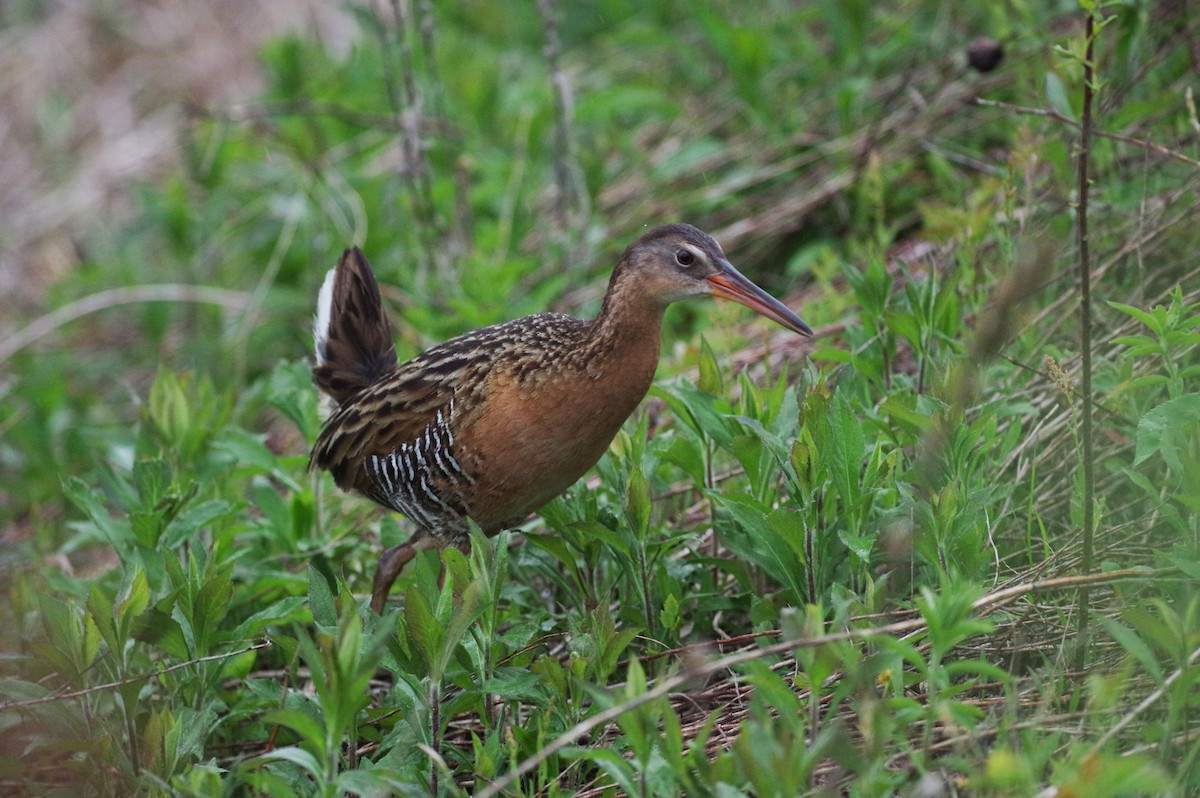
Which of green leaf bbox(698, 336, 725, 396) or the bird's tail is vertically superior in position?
the bird's tail

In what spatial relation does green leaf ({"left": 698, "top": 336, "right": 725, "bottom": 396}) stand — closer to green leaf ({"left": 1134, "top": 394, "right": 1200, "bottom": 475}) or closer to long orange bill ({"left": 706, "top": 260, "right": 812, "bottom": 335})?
long orange bill ({"left": 706, "top": 260, "right": 812, "bottom": 335})

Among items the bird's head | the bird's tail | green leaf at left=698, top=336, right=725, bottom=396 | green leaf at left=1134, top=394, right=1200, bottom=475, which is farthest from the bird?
green leaf at left=1134, top=394, right=1200, bottom=475

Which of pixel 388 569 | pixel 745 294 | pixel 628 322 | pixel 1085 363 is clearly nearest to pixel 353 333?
pixel 388 569

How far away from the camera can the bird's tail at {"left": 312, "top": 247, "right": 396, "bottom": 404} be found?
15.3ft

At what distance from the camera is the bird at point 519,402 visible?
146 inches

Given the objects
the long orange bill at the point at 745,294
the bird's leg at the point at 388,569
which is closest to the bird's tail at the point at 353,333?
the bird's leg at the point at 388,569

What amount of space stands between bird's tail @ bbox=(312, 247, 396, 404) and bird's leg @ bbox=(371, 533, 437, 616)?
685mm

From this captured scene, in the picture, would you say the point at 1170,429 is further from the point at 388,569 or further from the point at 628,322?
the point at 388,569

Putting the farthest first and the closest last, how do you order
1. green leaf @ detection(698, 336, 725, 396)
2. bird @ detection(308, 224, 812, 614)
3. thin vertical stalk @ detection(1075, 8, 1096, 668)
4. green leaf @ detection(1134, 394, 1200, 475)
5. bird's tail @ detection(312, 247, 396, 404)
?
1. bird's tail @ detection(312, 247, 396, 404)
2. green leaf @ detection(698, 336, 725, 396)
3. bird @ detection(308, 224, 812, 614)
4. green leaf @ detection(1134, 394, 1200, 475)
5. thin vertical stalk @ detection(1075, 8, 1096, 668)

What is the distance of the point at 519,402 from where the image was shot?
374 cm

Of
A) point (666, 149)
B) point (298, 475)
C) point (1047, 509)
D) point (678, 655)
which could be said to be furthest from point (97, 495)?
point (666, 149)

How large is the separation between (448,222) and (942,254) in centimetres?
250

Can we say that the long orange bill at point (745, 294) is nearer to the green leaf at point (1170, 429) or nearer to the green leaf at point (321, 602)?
the green leaf at point (1170, 429)

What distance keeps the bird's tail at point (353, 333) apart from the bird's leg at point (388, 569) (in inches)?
27.0
